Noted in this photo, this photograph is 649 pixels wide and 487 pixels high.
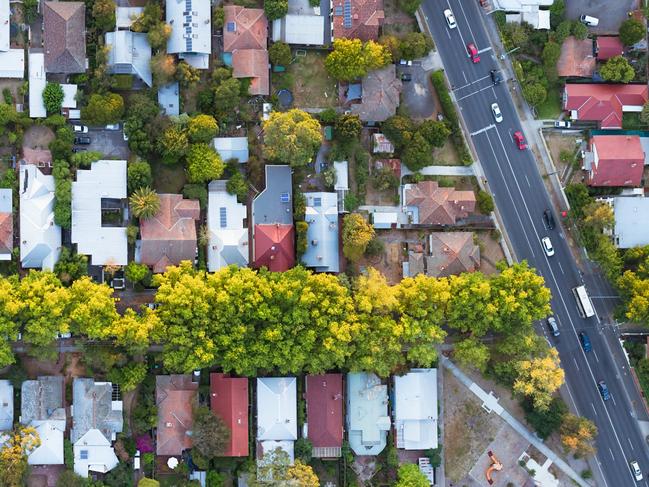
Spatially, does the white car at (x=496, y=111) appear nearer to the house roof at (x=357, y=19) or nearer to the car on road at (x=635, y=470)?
the house roof at (x=357, y=19)

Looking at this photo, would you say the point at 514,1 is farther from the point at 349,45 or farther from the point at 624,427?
the point at 624,427

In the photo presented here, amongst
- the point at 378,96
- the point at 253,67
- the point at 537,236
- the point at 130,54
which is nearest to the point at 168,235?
the point at 130,54

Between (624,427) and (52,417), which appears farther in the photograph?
(624,427)

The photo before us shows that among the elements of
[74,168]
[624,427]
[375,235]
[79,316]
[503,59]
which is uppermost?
[503,59]

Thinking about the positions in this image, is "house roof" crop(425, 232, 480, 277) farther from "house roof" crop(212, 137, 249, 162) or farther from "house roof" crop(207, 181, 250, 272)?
"house roof" crop(212, 137, 249, 162)

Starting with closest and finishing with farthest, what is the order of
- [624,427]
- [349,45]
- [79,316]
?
[79,316]
[349,45]
[624,427]

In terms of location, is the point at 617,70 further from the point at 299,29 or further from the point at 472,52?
the point at 299,29

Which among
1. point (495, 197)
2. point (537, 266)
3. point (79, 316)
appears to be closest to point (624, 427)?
point (537, 266)
